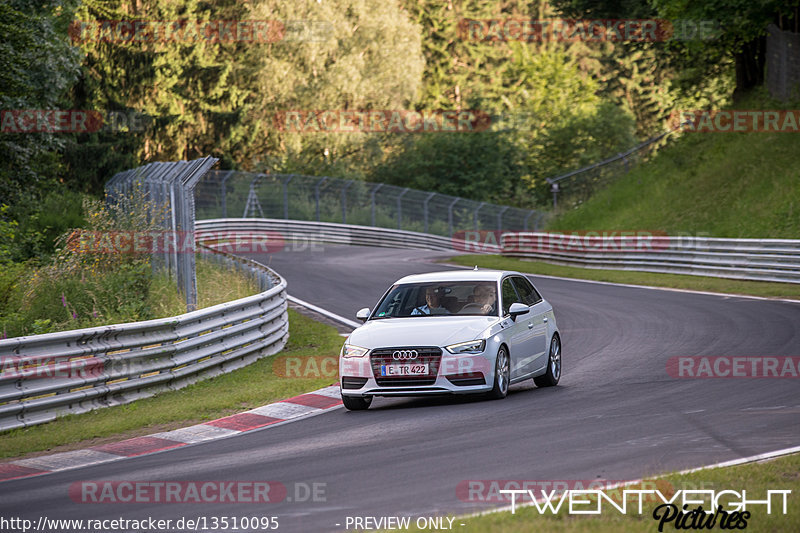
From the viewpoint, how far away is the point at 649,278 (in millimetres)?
29781

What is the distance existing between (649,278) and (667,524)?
79.8 feet

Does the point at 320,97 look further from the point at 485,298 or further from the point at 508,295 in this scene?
the point at 485,298

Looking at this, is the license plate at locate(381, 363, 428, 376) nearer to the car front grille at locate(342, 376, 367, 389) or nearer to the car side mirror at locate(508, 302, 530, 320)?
the car front grille at locate(342, 376, 367, 389)

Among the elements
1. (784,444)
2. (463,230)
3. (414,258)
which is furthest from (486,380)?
(463,230)

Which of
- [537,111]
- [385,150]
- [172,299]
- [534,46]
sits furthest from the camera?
[534,46]

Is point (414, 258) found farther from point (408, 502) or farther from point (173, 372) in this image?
point (408, 502)

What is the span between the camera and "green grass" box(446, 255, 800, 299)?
24.5 meters

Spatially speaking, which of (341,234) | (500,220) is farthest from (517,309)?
(500,220)

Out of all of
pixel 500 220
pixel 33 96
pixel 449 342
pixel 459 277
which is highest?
pixel 33 96

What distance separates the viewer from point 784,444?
8500 mm

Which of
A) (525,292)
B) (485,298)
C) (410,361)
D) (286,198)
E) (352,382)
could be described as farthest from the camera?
(286,198)

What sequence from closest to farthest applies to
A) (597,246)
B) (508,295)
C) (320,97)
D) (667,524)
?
(667,524) → (508,295) → (597,246) → (320,97)

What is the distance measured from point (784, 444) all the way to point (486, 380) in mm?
3670

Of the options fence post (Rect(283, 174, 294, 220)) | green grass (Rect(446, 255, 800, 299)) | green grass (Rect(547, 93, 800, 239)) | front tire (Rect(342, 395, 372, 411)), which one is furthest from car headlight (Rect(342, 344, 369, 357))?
fence post (Rect(283, 174, 294, 220))
